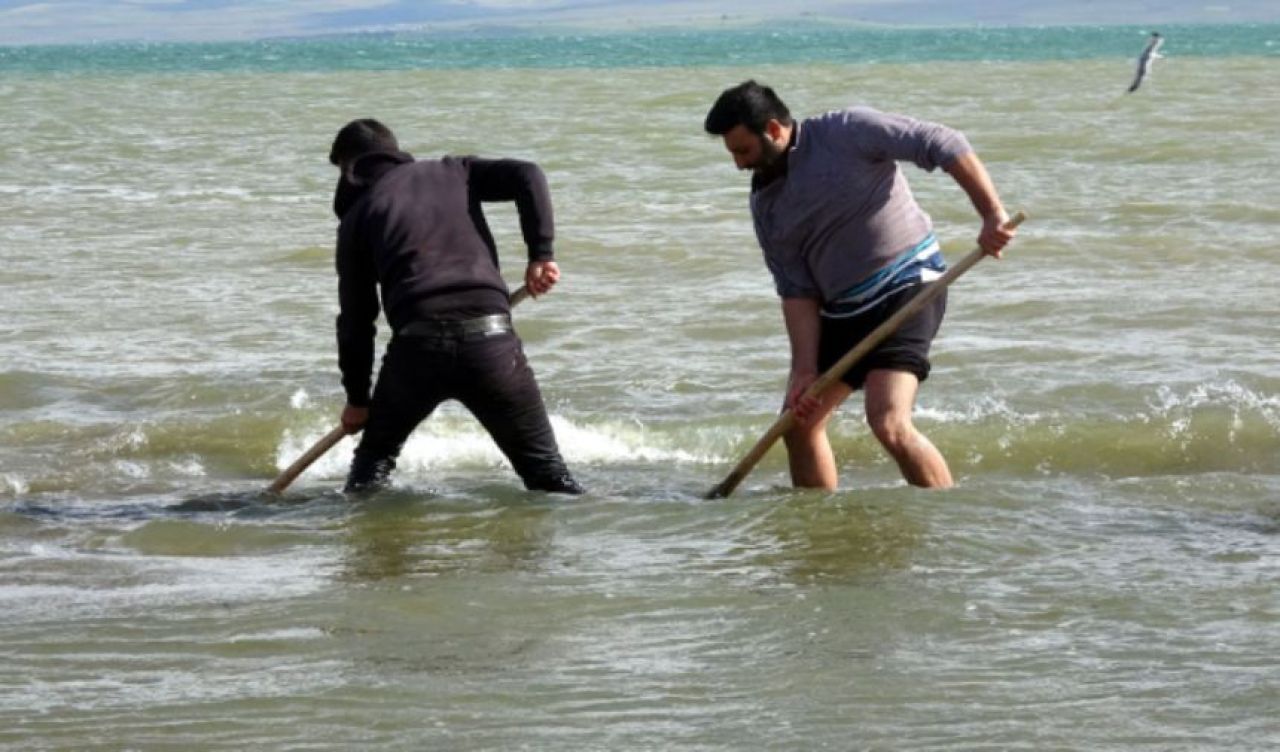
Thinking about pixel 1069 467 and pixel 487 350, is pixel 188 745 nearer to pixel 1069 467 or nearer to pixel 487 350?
pixel 487 350

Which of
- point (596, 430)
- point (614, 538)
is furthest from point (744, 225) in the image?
point (614, 538)

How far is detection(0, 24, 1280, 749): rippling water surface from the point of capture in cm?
517

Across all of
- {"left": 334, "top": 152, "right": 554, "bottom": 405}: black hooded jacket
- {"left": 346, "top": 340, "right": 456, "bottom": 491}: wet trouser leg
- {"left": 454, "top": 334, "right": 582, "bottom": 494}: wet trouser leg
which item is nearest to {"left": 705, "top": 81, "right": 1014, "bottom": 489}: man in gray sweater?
{"left": 334, "top": 152, "right": 554, "bottom": 405}: black hooded jacket

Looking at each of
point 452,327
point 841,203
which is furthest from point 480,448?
point 841,203

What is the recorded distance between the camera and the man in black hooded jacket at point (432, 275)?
690 centimetres

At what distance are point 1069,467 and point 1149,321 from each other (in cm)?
301

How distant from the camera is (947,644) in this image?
5.61m

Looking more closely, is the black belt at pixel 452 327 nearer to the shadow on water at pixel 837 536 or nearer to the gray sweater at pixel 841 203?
the gray sweater at pixel 841 203

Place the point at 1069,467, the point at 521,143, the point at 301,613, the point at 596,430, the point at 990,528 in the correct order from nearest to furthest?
the point at 301,613, the point at 990,528, the point at 1069,467, the point at 596,430, the point at 521,143

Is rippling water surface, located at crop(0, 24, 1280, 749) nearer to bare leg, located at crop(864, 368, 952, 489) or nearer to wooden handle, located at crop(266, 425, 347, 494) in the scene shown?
wooden handle, located at crop(266, 425, 347, 494)

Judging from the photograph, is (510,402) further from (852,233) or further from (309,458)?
(852,233)

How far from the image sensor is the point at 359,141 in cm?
697

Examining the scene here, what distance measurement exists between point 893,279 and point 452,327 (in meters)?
1.32

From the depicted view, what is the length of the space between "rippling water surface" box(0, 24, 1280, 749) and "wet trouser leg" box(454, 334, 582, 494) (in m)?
0.19
